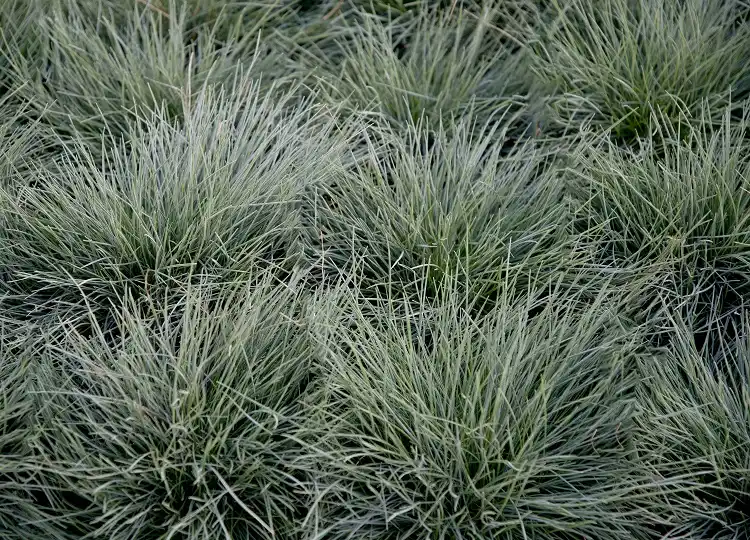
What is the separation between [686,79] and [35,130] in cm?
251

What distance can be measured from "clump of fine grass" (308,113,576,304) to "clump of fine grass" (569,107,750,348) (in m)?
0.17

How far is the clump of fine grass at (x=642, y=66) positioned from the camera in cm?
325

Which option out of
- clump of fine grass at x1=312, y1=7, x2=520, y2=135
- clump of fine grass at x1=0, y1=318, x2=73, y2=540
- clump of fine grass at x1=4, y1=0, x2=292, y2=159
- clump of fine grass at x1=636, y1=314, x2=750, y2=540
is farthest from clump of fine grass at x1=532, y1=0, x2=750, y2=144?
clump of fine grass at x1=0, y1=318, x2=73, y2=540

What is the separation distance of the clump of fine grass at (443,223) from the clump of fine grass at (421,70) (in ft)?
0.90

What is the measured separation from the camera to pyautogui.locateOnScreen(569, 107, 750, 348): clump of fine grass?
9.23 feet

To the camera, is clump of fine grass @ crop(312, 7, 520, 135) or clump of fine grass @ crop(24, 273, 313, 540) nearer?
clump of fine grass @ crop(24, 273, 313, 540)

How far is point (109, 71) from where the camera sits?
334cm

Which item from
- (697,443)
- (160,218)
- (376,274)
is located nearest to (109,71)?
(160,218)

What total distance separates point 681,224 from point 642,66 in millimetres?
767

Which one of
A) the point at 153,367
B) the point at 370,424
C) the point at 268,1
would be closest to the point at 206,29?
the point at 268,1

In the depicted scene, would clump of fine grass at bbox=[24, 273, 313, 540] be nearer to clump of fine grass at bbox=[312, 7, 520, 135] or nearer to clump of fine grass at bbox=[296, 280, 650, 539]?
clump of fine grass at bbox=[296, 280, 650, 539]

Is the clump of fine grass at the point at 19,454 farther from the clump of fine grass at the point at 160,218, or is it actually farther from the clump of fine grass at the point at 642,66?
the clump of fine grass at the point at 642,66

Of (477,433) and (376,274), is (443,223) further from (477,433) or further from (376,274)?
(477,433)

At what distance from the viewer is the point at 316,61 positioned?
3.65 meters
